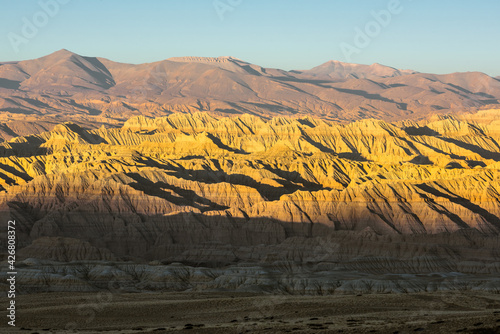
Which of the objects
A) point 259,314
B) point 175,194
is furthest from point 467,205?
point 259,314

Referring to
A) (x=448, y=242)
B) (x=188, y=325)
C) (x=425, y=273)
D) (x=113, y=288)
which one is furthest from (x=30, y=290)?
(x=448, y=242)

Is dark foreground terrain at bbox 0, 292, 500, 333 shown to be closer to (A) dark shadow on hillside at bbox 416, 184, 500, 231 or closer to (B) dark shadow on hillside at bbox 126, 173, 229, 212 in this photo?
(B) dark shadow on hillside at bbox 126, 173, 229, 212

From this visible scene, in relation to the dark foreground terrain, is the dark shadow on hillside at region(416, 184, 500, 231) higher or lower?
higher

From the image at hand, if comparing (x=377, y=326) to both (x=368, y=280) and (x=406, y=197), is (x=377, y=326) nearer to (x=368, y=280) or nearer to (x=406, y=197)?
(x=368, y=280)

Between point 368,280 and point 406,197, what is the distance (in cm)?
6608

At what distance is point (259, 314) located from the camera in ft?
245

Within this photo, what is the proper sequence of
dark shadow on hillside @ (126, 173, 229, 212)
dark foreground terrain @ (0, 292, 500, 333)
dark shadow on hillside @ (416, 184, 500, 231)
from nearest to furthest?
dark foreground terrain @ (0, 292, 500, 333)
dark shadow on hillside @ (416, 184, 500, 231)
dark shadow on hillside @ (126, 173, 229, 212)

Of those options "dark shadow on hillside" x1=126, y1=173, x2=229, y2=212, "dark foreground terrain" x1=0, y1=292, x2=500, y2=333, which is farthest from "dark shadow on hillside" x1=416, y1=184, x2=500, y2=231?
"dark foreground terrain" x1=0, y1=292, x2=500, y2=333

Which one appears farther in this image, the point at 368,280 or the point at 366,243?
the point at 366,243

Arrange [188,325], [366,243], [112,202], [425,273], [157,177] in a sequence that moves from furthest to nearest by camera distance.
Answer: [157,177]
[112,202]
[366,243]
[425,273]
[188,325]

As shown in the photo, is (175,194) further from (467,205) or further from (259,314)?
(259,314)

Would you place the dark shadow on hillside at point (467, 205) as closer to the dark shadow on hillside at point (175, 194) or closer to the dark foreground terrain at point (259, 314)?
the dark shadow on hillside at point (175, 194)

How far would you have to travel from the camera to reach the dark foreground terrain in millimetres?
60062

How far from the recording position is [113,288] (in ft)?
359
